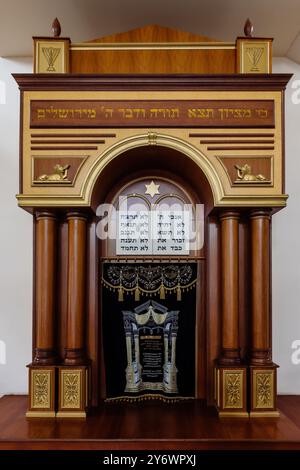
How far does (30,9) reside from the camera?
12.8 ft

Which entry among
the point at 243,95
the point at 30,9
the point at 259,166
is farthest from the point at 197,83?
the point at 30,9

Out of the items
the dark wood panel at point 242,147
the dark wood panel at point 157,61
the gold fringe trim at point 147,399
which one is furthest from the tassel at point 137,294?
the dark wood panel at point 157,61

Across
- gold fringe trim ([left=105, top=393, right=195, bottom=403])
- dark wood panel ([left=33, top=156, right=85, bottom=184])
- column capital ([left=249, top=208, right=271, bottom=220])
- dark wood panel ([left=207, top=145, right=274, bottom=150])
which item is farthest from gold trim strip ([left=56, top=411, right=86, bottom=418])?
dark wood panel ([left=207, top=145, right=274, bottom=150])

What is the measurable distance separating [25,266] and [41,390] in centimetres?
130

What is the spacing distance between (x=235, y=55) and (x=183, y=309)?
2149 mm

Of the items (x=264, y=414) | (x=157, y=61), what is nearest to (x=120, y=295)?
(x=264, y=414)

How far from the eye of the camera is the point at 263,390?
3510 mm

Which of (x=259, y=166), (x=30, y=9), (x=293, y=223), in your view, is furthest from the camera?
(x=293, y=223)

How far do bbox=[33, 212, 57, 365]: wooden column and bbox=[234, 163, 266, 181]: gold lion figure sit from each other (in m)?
1.50

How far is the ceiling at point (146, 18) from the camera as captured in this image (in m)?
3.83

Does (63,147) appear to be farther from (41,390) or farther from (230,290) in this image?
(41,390)

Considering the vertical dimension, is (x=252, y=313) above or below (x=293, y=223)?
below

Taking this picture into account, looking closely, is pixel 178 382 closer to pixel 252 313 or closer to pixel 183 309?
pixel 183 309

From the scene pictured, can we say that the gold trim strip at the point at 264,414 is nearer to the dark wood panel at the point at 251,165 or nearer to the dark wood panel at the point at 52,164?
the dark wood panel at the point at 251,165
